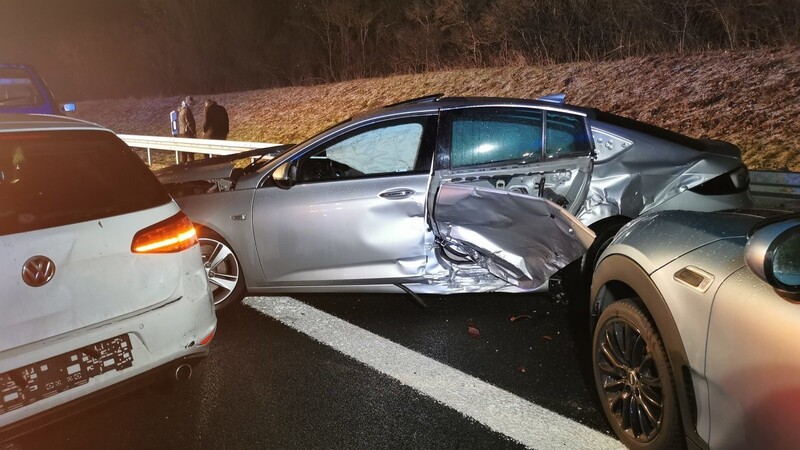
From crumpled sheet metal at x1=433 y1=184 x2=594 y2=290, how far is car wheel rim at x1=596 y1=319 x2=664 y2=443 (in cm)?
108

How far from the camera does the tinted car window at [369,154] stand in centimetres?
444

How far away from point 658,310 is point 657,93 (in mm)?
9693

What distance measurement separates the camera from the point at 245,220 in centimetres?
455

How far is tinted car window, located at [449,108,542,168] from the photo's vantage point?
4324mm

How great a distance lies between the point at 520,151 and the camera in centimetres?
434

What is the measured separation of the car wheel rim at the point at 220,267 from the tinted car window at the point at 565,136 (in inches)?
102

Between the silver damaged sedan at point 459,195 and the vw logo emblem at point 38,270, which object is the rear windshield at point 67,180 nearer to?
the vw logo emblem at point 38,270

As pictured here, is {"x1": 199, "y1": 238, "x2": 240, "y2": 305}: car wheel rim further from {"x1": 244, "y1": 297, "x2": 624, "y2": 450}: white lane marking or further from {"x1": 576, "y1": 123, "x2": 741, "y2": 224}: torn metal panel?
{"x1": 576, "y1": 123, "x2": 741, "y2": 224}: torn metal panel

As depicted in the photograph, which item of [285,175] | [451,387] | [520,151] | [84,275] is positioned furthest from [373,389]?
[520,151]

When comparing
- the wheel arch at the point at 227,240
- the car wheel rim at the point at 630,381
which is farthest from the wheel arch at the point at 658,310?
the wheel arch at the point at 227,240

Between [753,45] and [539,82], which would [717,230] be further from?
[539,82]

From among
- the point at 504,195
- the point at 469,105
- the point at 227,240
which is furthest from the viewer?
the point at 227,240

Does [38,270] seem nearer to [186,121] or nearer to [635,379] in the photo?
[635,379]

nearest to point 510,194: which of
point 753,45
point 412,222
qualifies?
point 412,222
